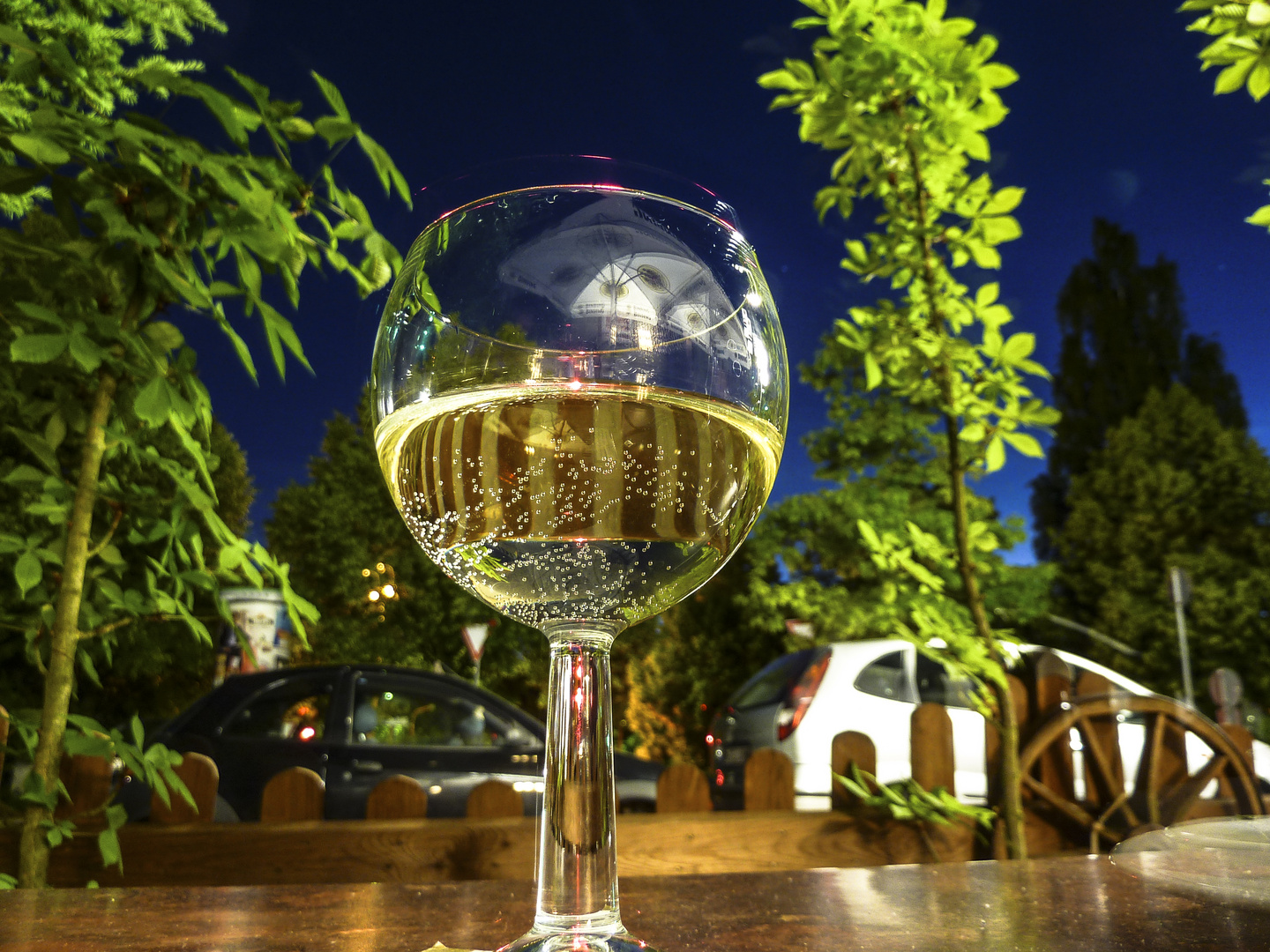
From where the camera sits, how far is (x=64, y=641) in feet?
3.10

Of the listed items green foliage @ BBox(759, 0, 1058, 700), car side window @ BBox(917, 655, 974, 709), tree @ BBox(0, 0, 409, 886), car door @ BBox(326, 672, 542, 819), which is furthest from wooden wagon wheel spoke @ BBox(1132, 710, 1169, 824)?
car side window @ BBox(917, 655, 974, 709)

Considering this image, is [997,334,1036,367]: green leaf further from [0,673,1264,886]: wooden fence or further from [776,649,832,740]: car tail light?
[776,649,832,740]: car tail light

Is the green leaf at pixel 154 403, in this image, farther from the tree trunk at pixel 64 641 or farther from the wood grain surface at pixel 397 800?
the wood grain surface at pixel 397 800

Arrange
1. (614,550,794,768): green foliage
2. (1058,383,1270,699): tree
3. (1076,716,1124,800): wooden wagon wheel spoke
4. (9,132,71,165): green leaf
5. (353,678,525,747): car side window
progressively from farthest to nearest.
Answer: (1058,383,1270,699): tree < (614,550,794,768): green foliage < (353,678,525,747): car side window < (1076,716,1124,800): wooden wagon wheel spoke < (9,132,71,165): green leaf

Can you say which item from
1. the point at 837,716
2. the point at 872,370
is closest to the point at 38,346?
the point at 872,370

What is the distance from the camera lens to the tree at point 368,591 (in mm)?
16359

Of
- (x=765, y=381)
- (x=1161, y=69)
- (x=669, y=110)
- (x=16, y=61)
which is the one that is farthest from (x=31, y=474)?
(x=1161, y=69)

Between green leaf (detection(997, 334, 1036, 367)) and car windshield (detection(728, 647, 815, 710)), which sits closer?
green leaf (detection(997, 334, 1036, 367))

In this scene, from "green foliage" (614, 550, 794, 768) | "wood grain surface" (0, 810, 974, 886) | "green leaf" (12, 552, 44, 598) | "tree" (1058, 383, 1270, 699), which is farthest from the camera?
"tree" (1058, 383, 1270, 699)

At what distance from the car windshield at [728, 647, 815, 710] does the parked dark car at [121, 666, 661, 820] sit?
4.29 ft

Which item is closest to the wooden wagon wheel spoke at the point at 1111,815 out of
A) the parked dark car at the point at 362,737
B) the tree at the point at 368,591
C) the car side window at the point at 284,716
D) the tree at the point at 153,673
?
the parked dark car at the point at 362,737

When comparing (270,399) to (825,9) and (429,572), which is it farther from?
(825,9)

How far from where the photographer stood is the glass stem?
370 mm

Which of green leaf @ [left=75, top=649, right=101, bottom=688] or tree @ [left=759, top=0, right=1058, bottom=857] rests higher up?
tree @ [left=759, top=0, right=1058, bottom=857]
